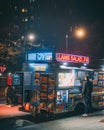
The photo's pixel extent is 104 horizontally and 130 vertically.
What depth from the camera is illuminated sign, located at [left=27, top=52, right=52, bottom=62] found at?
14.1 metres

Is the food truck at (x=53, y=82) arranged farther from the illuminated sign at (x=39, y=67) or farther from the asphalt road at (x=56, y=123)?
the asphalt road at (x=56, y=123)

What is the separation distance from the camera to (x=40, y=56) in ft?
48.0

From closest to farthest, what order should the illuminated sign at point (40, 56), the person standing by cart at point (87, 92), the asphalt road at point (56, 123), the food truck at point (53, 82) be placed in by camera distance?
the asphalt road at point (56, 123) < the illuminated sign at point (40, 56) < the food truck at point (53, 82) < the person standing by cart at point (87, 92)

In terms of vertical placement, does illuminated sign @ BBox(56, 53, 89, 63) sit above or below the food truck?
above

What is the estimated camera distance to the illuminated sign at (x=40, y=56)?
1410cm

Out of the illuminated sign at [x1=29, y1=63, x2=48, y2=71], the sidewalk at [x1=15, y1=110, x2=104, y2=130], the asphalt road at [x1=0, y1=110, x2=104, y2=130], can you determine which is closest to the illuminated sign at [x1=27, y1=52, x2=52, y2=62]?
the illuminated sign at [x1=29, y1=63, x2=48, y2=71]

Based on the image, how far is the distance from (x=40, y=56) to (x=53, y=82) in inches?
58.6

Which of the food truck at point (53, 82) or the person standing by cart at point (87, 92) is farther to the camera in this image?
the person standing by cart at point (87, 92)

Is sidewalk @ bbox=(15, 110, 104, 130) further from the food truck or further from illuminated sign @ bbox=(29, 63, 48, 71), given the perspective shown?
illuminated sign @ bbox=(29, 63, 48, 71)

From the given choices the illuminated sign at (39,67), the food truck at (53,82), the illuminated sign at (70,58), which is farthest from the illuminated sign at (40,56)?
the illuminated sign at (70,58)

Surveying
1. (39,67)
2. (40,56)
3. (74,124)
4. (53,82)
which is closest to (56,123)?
(74,124)

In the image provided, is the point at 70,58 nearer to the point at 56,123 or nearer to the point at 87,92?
the point at 87,92

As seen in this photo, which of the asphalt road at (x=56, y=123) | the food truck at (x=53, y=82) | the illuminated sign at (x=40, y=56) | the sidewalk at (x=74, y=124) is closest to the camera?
the sidewalk at (x=74, y=124)

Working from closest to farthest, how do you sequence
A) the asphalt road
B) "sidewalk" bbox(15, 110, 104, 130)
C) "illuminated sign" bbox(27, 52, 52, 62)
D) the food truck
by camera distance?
"sidewalk" bbox(15, 110, 104, 130) → the asphalt road → "illuminated sign" bbox(27, 52, 52, 62) → the food truck
